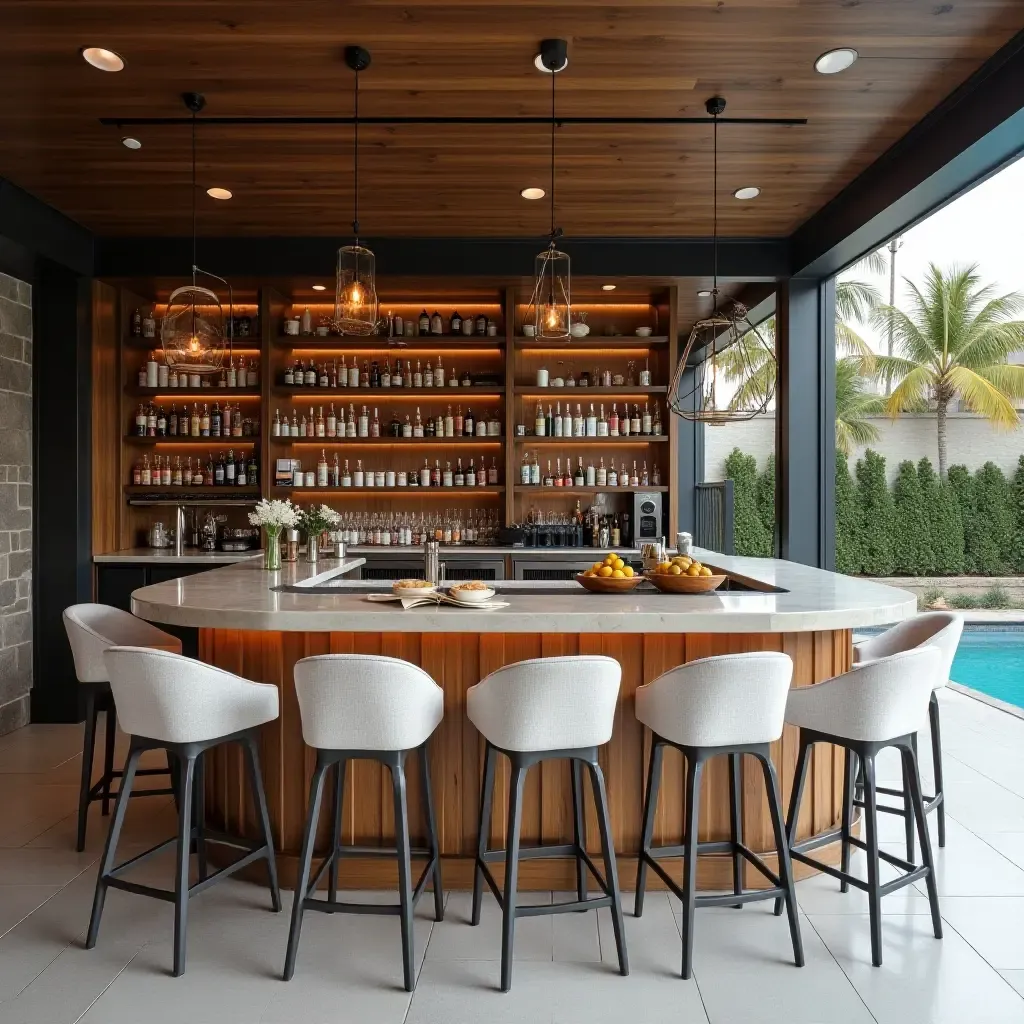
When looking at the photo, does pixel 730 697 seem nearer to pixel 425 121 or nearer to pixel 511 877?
→ pixel 511 877

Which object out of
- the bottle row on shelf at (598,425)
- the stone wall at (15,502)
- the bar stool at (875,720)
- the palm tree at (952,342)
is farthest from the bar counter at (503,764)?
the palm tree at (952,342)

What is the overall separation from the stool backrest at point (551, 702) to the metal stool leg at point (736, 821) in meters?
0.66

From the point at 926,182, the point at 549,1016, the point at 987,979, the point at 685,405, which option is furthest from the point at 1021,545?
the point at 549,1016

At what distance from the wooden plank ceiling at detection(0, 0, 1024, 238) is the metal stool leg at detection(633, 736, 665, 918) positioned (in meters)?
2.55

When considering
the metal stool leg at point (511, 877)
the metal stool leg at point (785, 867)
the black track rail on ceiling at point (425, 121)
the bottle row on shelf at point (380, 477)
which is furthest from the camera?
the bottle row on shelf at point (380, 477)

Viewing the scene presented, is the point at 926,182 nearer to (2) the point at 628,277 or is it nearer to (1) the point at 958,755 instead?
(2) the point at 628,277

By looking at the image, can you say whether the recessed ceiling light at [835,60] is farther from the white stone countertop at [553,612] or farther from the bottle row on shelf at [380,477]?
the bottle row on shelf at [380,477]

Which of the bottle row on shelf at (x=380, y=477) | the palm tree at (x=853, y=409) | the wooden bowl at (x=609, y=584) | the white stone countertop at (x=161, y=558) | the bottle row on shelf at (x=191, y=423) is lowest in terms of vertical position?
the white stone countertop at (x=161, y=558)

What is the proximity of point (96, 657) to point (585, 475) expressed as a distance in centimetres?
395

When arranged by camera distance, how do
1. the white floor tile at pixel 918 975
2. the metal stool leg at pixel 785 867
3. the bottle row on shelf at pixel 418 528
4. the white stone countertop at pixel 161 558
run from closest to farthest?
the white floor tile at pixel 918 975
the metal stool leg at pixel 785 867
the white stone countertop at pixel 161 558
the bottle row on shelf at pixel 418 528

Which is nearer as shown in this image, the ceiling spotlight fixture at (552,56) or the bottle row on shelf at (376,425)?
the ceiling spotlight fixture at (552,56)

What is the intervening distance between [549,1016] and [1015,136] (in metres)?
3.57

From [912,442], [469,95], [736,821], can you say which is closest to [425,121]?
[469,95]

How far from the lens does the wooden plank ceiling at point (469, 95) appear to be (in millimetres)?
3105
